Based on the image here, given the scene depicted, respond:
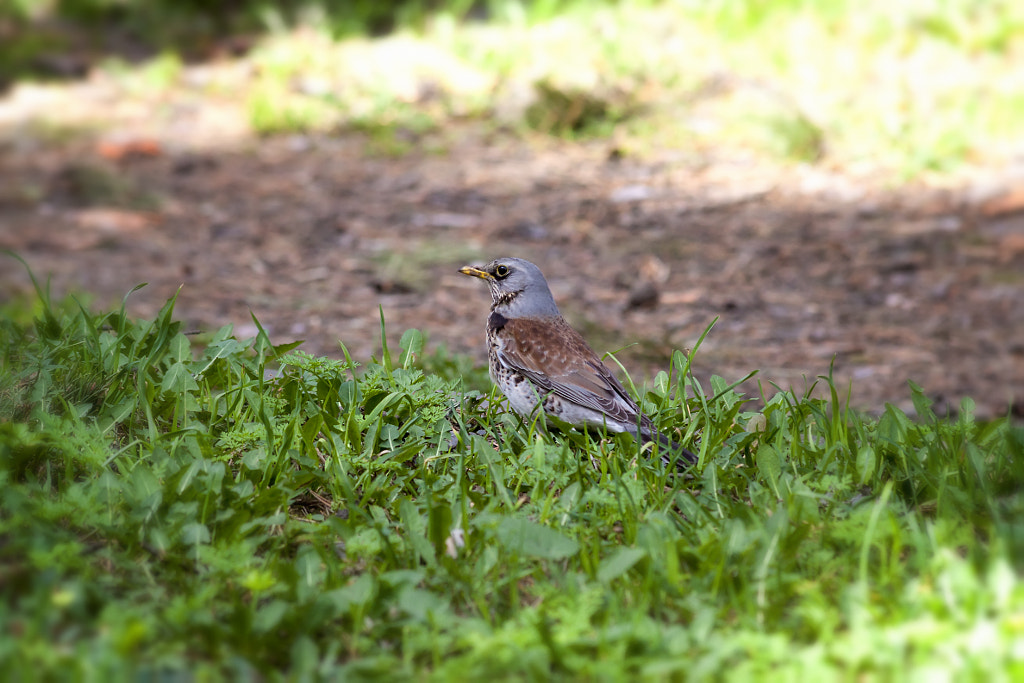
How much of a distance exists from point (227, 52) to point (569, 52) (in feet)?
15.5

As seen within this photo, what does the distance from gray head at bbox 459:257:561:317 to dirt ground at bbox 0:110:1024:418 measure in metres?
0.81

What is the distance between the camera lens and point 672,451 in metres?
3.72

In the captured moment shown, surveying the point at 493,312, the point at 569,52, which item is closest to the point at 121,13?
the point at 569,52

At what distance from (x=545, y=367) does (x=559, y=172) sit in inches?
220

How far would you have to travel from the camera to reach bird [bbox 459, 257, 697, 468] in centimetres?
412

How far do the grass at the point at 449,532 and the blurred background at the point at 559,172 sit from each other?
1.43 metres

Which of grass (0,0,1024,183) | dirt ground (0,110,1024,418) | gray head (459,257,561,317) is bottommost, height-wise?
dirt ground (0,110,1024,418)

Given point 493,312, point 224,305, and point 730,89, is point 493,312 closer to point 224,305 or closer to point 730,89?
point 224,305

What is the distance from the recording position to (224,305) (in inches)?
269

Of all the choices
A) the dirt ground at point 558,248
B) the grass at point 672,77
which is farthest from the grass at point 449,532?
the grass at point 672,77

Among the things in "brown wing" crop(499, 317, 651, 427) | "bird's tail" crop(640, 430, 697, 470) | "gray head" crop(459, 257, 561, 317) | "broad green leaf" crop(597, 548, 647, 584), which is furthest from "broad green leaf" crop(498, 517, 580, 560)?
"gray head" crop(459, 257, 561, 317)

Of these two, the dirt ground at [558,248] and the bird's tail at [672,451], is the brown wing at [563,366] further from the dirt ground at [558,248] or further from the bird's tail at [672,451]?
the dirt ground at [558,248]

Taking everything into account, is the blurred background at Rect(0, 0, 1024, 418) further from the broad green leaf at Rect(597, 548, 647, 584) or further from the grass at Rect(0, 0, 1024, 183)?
the broad green leaf at Rect(597, 548, 647, 584)

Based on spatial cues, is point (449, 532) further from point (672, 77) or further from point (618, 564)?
point (672, 77)
